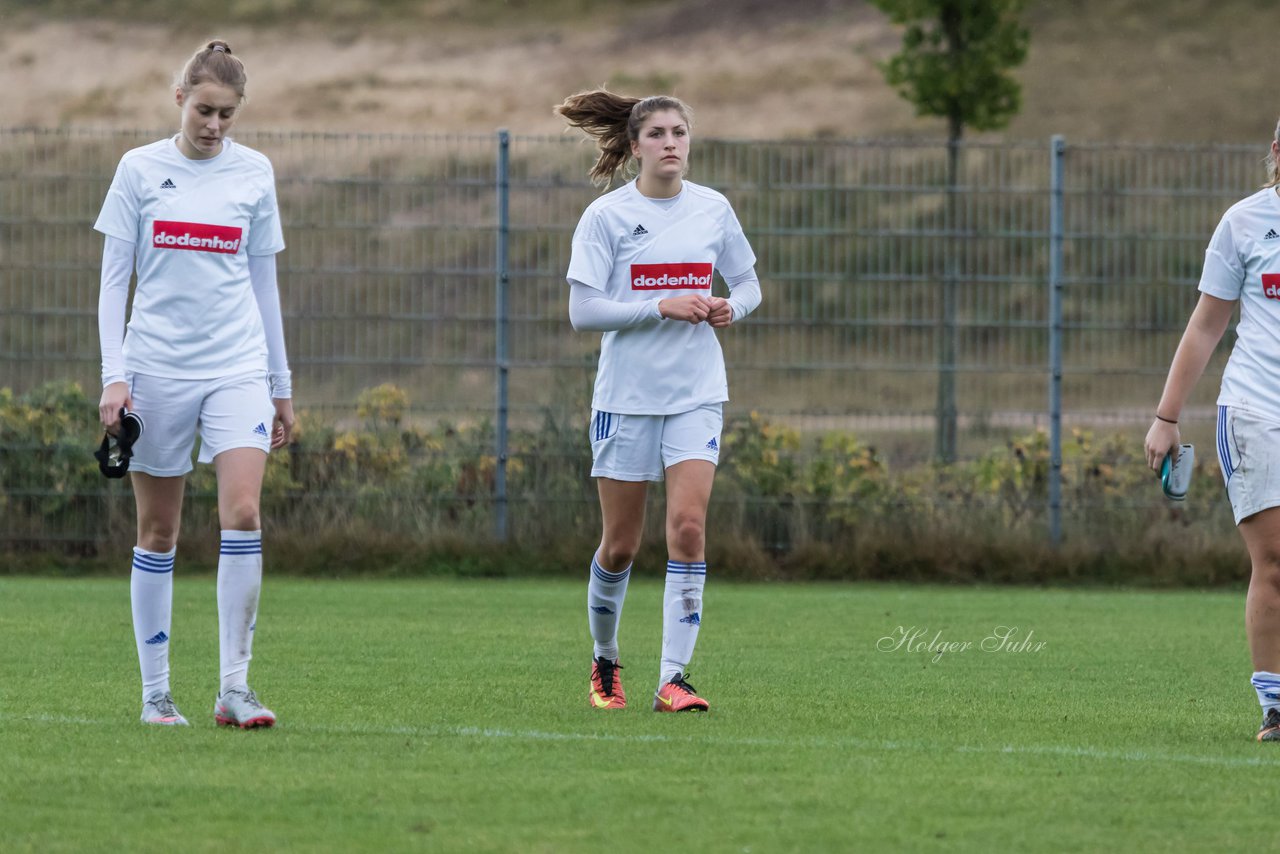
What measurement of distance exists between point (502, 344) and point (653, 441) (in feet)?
22.8

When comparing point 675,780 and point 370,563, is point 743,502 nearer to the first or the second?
point 370,563

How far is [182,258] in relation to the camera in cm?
712

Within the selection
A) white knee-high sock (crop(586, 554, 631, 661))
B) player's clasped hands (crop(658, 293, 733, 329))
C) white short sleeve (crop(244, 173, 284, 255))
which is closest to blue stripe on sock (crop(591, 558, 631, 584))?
white knee-high sock (crop(586, 554, 631, 661))

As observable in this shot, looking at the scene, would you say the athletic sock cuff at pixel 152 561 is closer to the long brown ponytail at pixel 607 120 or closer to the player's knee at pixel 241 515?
the player's knee at pixel 241 515

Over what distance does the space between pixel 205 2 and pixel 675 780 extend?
2950 inches

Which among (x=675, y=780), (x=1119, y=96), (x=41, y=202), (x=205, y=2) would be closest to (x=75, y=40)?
(x=205, y=2)

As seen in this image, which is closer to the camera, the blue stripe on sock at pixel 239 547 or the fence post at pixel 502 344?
the blue stripe on sock at pixel 239 547

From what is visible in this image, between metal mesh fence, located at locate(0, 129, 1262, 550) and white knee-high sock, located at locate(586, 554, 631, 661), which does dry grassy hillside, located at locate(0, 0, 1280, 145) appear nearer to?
metal mesh fence, located at locate(0, 129, 1262, 550)

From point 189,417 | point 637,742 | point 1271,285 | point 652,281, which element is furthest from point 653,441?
point 1271,285

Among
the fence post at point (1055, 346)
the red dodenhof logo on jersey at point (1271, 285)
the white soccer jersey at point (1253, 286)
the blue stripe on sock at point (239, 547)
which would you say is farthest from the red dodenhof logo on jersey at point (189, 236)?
the fence post at point (1055, 346)

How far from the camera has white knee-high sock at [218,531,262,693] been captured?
7055mm

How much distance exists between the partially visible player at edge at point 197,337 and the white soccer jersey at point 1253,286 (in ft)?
10.6

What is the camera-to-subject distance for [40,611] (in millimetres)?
11461

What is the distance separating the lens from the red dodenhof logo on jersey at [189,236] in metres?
7.09
